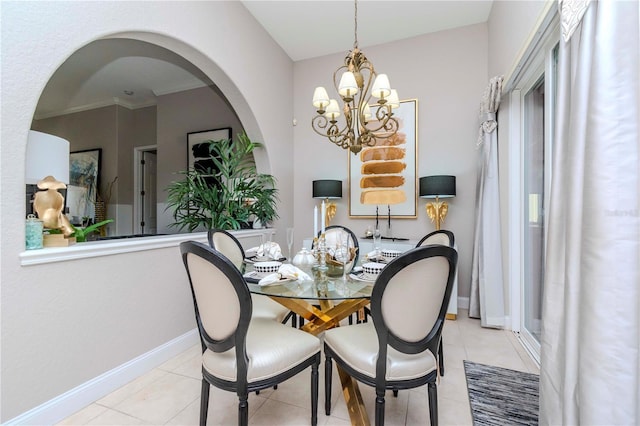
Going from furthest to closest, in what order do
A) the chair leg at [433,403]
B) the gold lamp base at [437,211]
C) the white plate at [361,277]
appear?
1. the gold lamp base at [437,211]
2. the white plate at [361,277]
3. the chair leg at [433,403]

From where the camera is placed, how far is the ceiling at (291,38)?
323 cm

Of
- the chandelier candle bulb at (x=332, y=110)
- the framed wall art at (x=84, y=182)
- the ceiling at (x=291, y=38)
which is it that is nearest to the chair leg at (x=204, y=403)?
the chandelier candle bulb at (x=332, y=110)

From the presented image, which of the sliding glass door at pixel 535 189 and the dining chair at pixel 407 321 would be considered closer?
the dining chair at pixel 407 321

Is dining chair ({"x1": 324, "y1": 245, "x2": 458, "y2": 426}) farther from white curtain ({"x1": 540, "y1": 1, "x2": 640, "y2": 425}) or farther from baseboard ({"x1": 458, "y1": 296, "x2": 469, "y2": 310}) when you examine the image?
baseboard ({"x1": 458, "y1": 296, "x2": 469, "y2": 310})

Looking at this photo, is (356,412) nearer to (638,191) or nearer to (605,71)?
(638,191)

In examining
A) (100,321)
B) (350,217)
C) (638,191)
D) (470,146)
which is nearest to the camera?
(638,191)

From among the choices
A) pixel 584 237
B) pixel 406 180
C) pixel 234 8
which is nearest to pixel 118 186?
pixel 234 8

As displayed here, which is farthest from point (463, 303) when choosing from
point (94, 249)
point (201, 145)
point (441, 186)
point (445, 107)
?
point (201, 145)

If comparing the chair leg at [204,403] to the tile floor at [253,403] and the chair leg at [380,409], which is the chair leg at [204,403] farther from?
the chair leg at [380,409]

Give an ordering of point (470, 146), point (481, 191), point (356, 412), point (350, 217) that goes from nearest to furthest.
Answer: point (356, 412)
point (481, 191)
point (470, 146)
point (350, 217)

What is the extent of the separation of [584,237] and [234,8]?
3562 mm

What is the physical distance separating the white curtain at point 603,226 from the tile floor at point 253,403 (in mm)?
700

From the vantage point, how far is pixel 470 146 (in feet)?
11.6

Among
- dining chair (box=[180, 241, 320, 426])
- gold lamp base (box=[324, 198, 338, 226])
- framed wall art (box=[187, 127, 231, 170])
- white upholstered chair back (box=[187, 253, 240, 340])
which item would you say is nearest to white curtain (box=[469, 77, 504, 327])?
gold lamp base (box=[324, 198, 338, 226])
